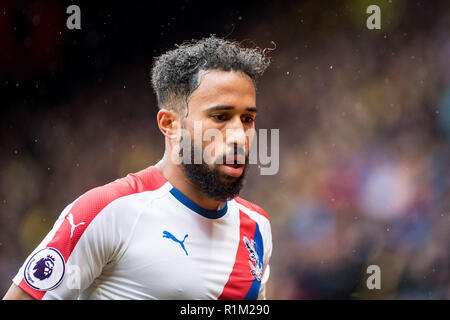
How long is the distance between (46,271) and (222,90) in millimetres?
810

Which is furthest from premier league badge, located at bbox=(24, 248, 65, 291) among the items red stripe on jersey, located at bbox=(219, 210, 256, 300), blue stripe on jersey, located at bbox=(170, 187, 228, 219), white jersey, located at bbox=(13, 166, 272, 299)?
red stripe on jersey, located at bbox=(219, 210, 256, 300)

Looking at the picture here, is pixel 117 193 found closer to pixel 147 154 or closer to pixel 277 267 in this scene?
Result: pixel 147 154

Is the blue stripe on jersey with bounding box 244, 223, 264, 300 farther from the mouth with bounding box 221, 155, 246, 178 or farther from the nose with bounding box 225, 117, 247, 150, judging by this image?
the nose with bounding box 225, 117, 247, 150

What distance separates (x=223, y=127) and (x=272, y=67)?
2898 millimetres

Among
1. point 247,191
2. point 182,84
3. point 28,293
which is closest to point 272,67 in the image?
point 247,191

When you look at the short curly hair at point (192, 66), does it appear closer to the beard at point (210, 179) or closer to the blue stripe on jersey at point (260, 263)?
the beard at point (210, 179)

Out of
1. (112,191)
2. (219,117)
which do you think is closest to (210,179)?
(219,117)

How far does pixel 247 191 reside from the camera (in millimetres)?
4246

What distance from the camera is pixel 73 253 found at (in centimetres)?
134

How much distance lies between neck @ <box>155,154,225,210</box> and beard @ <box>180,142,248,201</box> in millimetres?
24

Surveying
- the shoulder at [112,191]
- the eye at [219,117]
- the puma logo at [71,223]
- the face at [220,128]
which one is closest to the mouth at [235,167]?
the face at [220,128]

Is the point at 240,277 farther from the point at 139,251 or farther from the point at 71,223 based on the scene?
the point at 71,223

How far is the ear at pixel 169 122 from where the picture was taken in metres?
1.58

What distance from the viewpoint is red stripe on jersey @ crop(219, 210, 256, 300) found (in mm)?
1554
